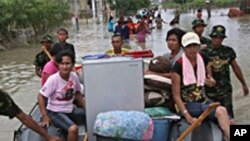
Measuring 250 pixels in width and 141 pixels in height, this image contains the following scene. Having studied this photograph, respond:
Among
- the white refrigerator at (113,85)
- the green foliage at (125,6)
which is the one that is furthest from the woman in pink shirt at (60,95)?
the green foliage at (125,6)

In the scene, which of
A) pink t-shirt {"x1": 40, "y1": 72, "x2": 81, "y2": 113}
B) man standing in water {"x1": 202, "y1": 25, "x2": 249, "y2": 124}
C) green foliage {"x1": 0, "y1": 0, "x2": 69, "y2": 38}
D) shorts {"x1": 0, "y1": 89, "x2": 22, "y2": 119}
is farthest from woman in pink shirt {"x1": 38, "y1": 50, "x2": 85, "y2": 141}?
green foliage {"x1": 0, "y1": 0, "x2": 69, "y2": 38}

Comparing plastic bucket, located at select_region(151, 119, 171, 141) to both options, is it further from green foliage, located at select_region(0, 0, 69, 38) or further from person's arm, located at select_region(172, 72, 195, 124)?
green foliage, located at select_region(0, 0, 69, 38)

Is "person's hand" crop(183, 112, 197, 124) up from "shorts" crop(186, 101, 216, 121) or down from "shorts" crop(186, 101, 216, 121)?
down

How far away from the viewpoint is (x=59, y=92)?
14.9ft

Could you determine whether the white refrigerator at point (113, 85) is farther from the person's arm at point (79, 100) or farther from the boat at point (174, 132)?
the person's arm at point (79, 100)

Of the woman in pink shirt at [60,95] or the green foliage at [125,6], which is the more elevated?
the woman in pink shirt at [60,95]

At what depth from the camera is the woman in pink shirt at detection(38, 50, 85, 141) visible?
14.8 ft

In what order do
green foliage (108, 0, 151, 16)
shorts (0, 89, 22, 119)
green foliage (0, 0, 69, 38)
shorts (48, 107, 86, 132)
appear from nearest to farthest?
1. shorts (0, 89, 22, 119)
2. shorts (48, 107, 86, 132)
3. green foliage (0, 0, 69, 38)
4. green foliage (108, 0, 151, 16)

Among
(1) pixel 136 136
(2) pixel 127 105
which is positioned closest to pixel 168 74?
(2) pixel 127 105

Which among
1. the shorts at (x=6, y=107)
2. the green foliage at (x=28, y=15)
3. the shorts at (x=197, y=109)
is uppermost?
the shorts at (x=6, y=107)

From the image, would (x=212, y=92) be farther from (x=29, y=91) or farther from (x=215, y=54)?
(x=29, y=91)

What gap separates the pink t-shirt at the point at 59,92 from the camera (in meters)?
4.52

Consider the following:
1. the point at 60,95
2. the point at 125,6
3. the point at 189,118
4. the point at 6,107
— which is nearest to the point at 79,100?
the point at 60,95

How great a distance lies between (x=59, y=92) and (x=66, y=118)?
0.27 m
